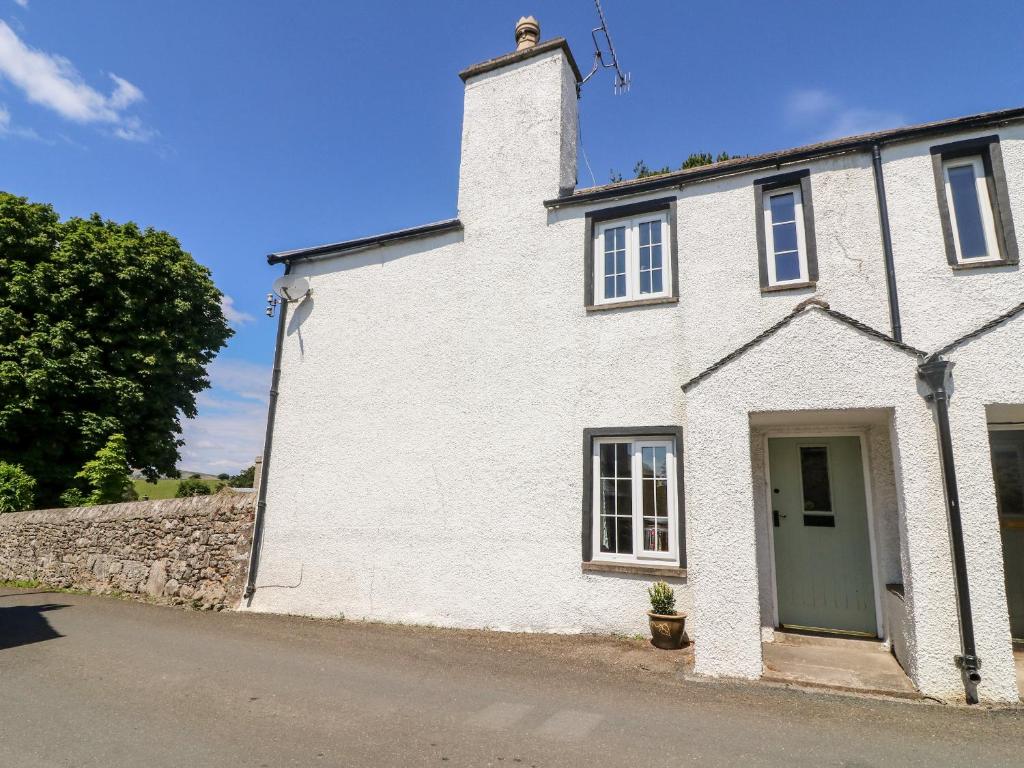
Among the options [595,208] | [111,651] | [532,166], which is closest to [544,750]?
[111,651]

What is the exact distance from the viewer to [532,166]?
30.5ft

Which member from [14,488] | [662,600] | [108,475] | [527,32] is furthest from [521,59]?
[14,488]

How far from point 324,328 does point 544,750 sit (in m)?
8.18

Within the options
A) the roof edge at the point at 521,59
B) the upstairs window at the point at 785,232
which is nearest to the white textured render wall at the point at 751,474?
the upstairs window at the point at 785,232

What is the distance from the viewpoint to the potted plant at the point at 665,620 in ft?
21.8

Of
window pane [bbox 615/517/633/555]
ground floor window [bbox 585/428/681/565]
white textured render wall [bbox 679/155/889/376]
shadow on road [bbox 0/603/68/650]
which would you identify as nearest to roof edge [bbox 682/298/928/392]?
white textured render wall [bbox 679/155/889/376]

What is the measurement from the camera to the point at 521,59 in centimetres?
991

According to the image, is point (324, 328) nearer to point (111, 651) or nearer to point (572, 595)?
point (111, 651)

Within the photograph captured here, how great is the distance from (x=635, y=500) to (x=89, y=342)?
57.9 feet

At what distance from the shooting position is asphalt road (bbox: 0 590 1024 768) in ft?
13.4

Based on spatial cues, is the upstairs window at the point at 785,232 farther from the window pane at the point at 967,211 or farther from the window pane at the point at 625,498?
the window pane at the point at 625,498

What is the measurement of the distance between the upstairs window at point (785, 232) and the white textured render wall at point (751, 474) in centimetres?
147

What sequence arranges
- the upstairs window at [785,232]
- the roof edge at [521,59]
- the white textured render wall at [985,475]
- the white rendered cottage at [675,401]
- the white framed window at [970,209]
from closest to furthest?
the white textured render wall at [985,475] < the white rendered cottage at [675,401] < the white framed window at [970,209] < the upstairs window at [785,232] < the roof edge at [521,59]

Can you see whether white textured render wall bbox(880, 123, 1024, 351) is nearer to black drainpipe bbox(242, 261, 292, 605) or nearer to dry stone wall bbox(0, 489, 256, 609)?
black drainpipe bbox(242, 261, 292, 605)
